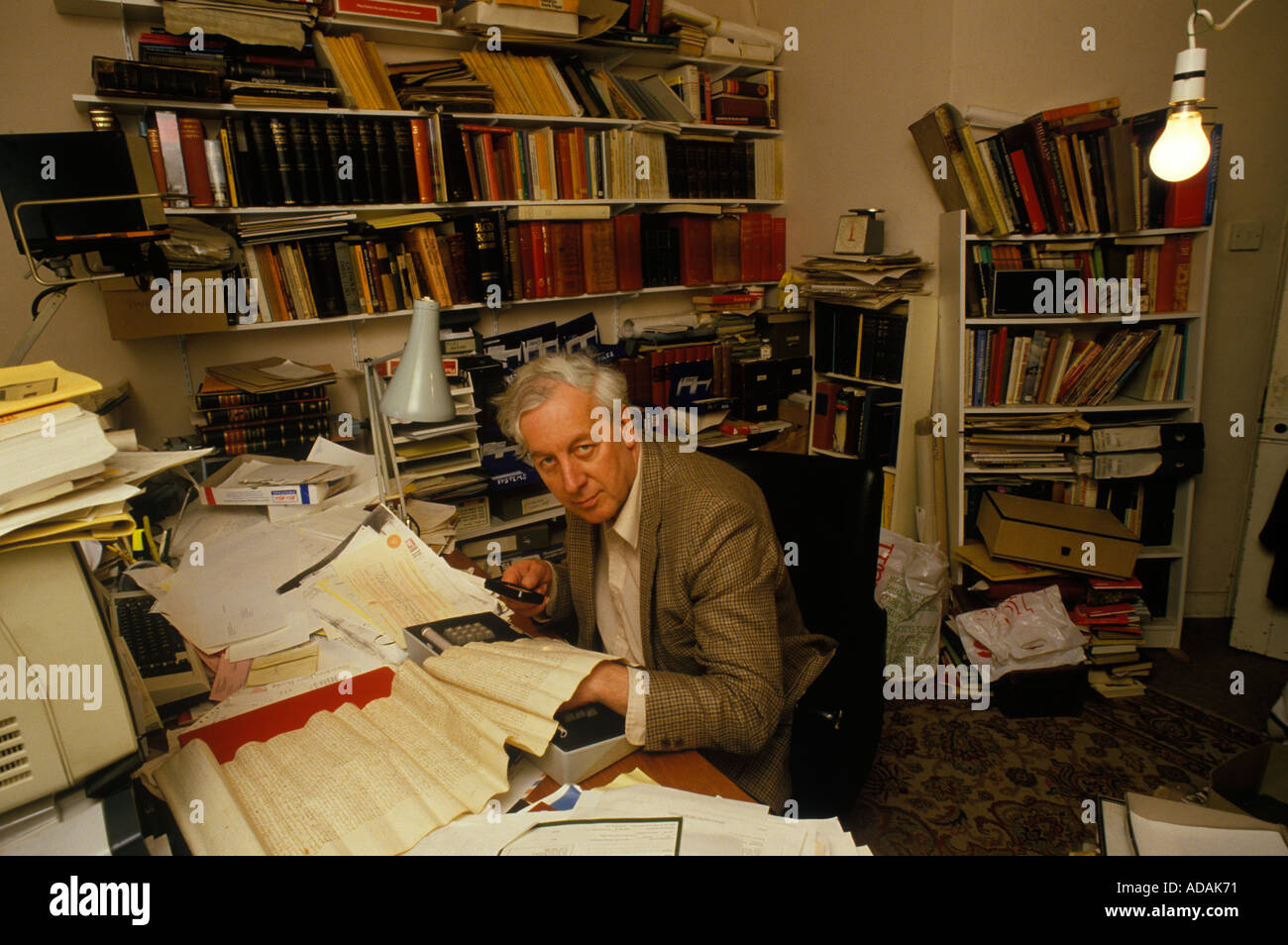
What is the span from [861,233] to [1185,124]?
4.90ft

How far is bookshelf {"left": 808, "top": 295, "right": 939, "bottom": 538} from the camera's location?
114 inches

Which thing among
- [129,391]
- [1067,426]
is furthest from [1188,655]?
[129,391]

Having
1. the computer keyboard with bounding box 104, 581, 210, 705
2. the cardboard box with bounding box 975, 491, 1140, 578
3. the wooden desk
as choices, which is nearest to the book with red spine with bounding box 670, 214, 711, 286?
the cardboard box with bounding box 975, 491, 1140, 578

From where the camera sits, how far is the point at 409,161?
2604 mm

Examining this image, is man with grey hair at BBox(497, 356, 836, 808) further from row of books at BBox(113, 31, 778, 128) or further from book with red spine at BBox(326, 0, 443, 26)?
book with red spine at BBox(326, 0, 443, 26)

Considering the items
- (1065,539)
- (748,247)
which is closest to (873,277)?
(748,247)

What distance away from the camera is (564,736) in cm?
100

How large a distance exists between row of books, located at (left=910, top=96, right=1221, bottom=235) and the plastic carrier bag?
4.01 ft

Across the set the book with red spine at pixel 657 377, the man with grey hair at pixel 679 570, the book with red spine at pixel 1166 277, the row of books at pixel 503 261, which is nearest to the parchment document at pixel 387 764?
the man with grey hair at pixel 679 570

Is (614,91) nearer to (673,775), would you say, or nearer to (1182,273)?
(1182,273)

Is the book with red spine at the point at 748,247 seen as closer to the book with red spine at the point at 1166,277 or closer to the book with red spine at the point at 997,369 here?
the book with red spine at the point at 997,369

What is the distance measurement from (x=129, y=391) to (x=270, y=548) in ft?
3.66
